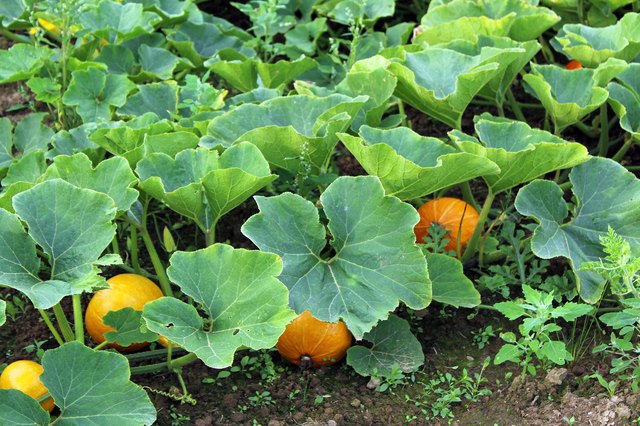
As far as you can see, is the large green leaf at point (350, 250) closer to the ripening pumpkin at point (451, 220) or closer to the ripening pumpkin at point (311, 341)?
the ripening pumpkin at point (311, 341)

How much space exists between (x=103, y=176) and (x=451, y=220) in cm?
117

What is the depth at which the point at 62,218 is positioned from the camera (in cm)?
256

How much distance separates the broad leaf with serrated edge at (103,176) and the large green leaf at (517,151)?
98cm

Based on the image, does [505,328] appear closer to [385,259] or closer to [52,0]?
[385,259]

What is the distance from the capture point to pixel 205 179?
267 centimetres

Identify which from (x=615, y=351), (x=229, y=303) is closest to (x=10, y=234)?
(x=229, y=303)

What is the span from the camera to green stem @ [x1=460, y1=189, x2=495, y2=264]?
9.87 feet

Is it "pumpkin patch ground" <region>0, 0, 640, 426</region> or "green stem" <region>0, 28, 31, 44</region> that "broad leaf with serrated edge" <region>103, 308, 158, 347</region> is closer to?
"pumpkin patch ground" <region>0, 0, 640, 426</region>

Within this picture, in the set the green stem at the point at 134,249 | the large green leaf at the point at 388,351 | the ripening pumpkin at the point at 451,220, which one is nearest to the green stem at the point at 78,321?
the green stem at the point at 134,249

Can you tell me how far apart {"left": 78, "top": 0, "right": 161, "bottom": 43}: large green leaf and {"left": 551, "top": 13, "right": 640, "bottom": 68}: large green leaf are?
173 cm

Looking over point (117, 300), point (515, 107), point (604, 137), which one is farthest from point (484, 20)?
point (117, 300)

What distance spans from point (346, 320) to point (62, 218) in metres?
0.82

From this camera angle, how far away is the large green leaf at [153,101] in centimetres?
352

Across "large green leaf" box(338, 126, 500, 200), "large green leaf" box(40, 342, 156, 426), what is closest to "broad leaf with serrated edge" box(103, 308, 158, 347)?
"large green leaf" box(40, 342, 156, 426)
